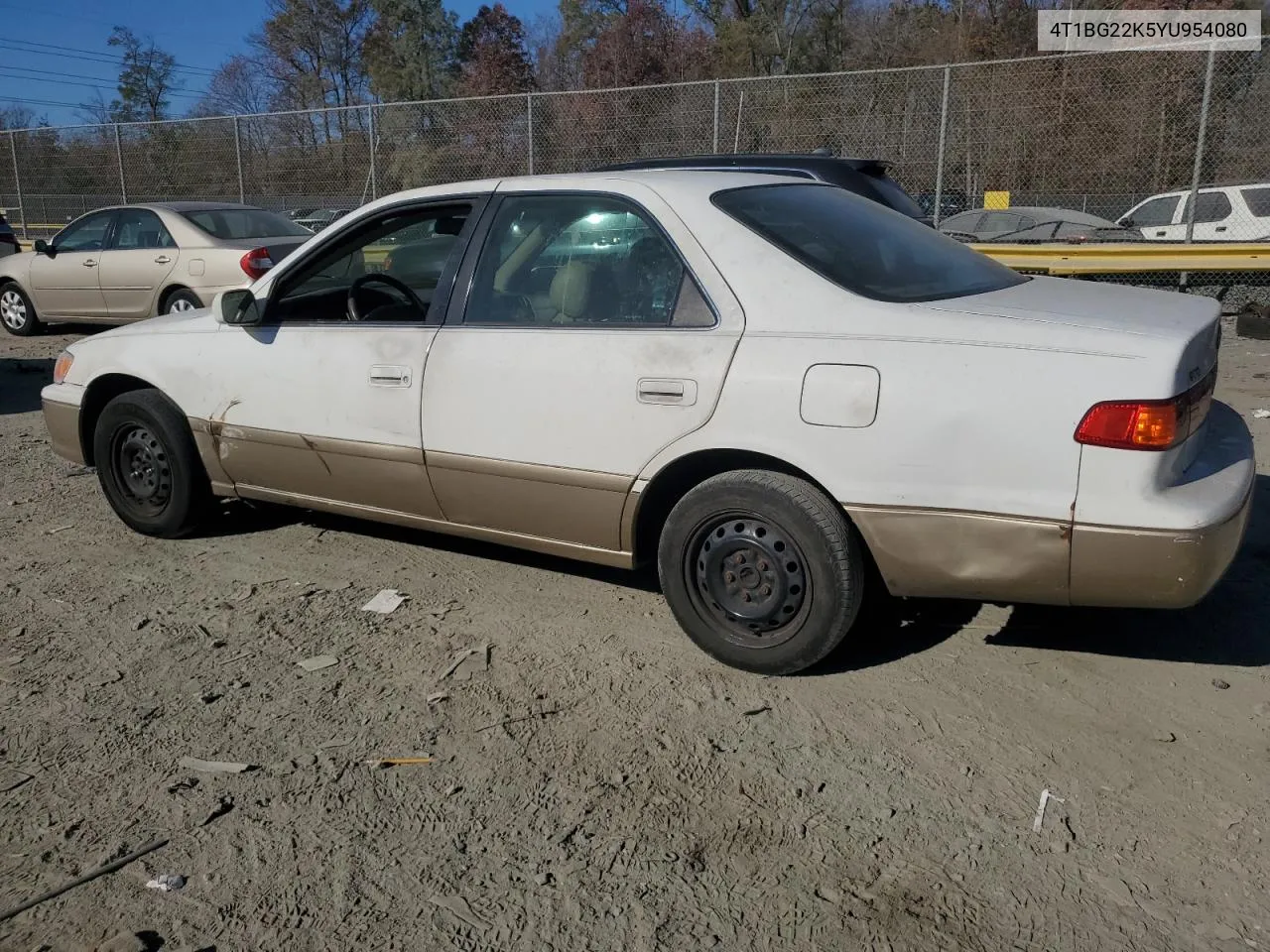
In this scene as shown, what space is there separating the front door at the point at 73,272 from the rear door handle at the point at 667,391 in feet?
31.5

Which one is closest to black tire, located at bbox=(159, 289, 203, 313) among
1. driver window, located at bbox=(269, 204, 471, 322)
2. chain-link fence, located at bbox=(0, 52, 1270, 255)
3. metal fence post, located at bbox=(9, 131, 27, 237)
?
chain-link fence, located at bbox=(0, 52, 1270, 255)

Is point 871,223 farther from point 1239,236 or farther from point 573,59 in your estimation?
point 573,59

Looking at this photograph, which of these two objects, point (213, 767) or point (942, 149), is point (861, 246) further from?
point (942, 149)

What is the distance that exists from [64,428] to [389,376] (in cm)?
216

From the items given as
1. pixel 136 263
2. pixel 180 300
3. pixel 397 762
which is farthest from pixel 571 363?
pixel 136 263

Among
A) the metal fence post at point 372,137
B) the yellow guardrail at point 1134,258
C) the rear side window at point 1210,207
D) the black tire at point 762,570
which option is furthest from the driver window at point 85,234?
the rear side window at point 1210,207

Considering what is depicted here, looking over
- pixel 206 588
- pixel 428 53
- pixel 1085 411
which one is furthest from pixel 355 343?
pixel 428 53

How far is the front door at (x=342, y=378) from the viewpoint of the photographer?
422 centimetres

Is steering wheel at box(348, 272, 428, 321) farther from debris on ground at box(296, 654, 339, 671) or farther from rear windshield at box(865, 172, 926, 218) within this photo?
rear windshield at box(865, 172, 926, 218)

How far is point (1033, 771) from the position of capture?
304cm

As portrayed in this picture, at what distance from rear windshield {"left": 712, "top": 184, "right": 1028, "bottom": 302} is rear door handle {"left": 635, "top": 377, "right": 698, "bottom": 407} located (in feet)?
1.83

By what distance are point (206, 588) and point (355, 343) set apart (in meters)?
1.23

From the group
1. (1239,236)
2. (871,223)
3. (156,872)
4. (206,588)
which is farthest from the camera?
(1239,236)

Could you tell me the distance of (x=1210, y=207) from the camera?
12.2 metres
